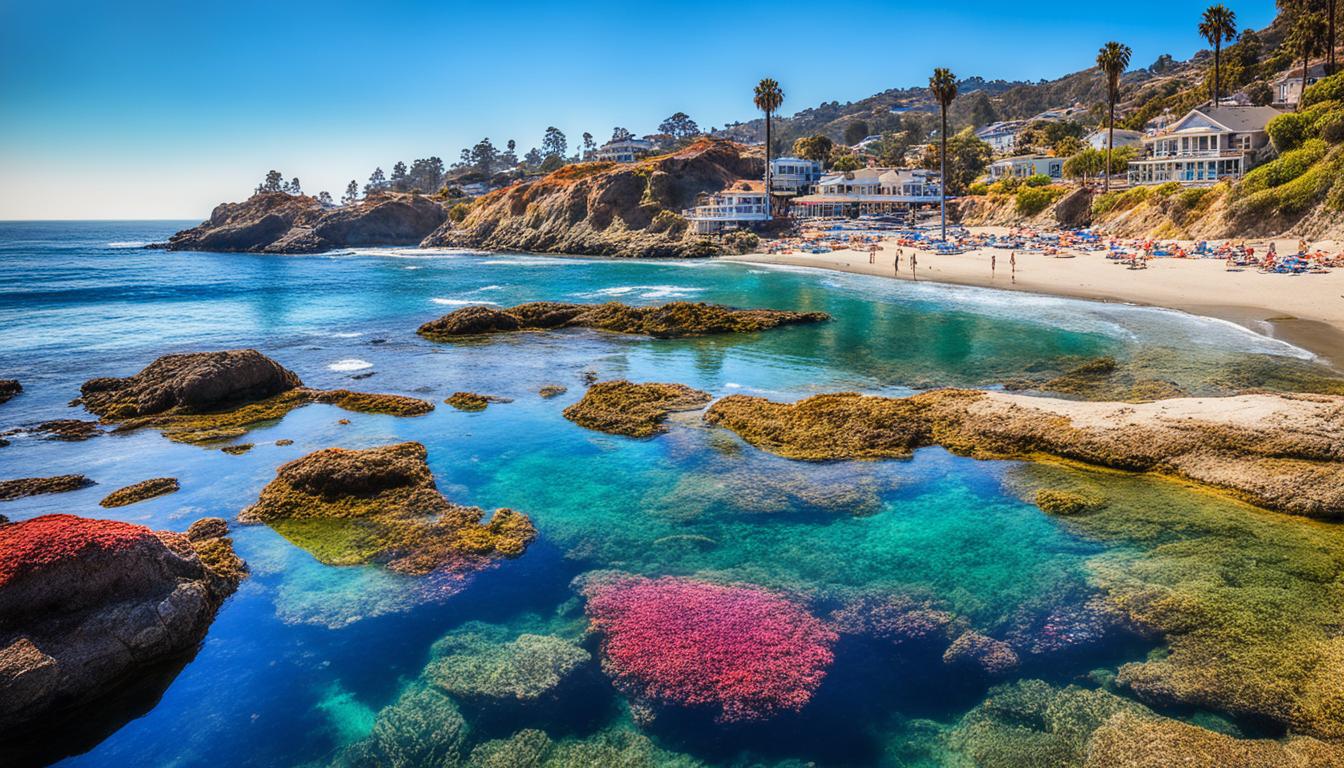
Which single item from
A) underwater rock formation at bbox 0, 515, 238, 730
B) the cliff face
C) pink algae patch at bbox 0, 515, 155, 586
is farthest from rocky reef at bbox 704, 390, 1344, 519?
the cliff face

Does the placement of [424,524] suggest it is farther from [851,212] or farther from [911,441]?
[851,212]

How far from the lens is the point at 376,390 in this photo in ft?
97.7

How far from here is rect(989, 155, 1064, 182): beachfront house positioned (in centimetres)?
10562

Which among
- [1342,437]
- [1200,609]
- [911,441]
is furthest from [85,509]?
[1342,437]

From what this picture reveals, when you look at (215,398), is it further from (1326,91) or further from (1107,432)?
(1326,91)

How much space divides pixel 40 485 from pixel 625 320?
94.9 feet

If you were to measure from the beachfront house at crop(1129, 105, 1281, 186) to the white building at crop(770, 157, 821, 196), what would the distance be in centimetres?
5612

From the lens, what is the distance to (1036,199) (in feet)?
286

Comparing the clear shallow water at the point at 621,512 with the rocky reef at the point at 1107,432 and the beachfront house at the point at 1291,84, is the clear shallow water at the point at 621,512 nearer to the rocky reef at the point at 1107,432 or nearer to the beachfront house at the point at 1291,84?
the rocky reef at the point at 1107,432

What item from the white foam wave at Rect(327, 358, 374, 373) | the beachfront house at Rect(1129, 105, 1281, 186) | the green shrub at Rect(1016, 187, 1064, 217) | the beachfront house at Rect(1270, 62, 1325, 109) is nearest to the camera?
the white foam wave at Rect(327, 358, 374, 373)

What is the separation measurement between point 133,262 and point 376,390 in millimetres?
113668

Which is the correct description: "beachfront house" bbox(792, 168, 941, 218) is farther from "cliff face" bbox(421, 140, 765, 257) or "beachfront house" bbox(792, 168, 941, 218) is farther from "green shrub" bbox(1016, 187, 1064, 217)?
"green shrub" bbox(1016, 187, 1064, 217)

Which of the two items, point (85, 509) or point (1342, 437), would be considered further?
point (85, 509)

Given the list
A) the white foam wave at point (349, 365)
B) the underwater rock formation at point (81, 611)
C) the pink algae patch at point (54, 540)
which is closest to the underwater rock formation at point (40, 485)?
the pink algae patch at point (54, 540)
